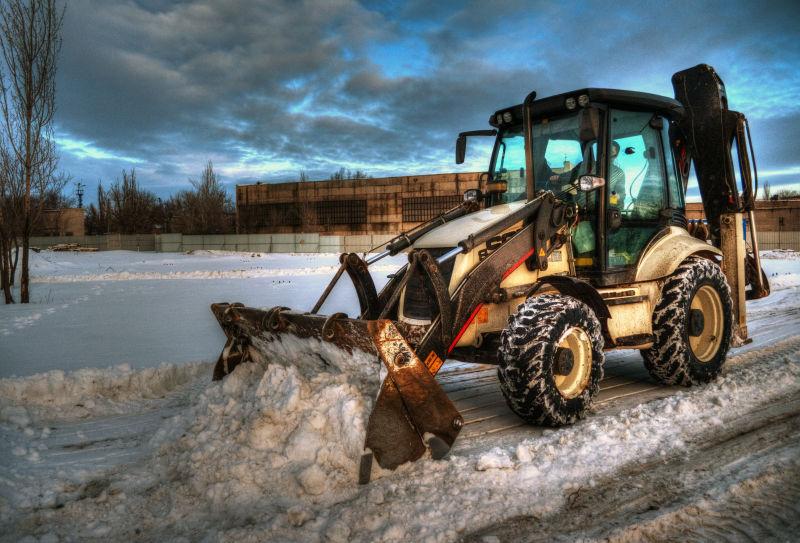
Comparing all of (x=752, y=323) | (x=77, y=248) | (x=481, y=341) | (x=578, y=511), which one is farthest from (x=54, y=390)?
(x=77, y=248)

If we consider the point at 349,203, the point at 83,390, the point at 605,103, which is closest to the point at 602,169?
the point at 605,103

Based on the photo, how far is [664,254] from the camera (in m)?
5.77

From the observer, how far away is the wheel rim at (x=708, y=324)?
237 inches

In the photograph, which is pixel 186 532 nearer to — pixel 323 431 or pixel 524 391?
pixel 323 431

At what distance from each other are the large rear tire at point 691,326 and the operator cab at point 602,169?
1.53 feet

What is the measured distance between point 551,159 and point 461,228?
122 cm

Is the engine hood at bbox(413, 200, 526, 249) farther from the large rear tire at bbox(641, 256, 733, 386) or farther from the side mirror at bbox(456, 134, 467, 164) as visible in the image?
the large rear tire at bbox(641, 256, 733, 386)

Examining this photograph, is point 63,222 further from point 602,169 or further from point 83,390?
point 602,169

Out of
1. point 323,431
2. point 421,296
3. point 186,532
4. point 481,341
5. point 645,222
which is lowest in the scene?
point 186,532

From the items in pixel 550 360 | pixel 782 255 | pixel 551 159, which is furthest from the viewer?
pixel 782 255

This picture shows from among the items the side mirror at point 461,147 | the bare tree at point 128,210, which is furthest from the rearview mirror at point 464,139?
the bare tree at point 128,210

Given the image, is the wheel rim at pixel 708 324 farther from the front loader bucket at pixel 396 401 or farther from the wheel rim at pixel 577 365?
the front loader bucket at pixel 396 401

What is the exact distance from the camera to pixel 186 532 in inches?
127

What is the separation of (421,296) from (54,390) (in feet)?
12.5
